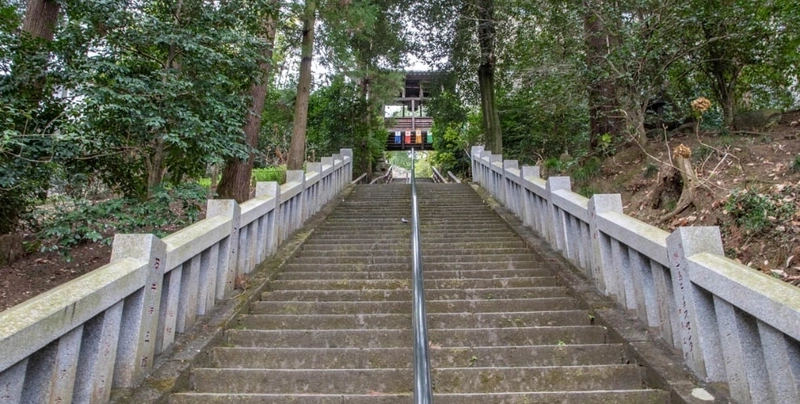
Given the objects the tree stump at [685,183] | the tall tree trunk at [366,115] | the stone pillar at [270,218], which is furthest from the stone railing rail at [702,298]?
the tall tree trunk at [366,115]

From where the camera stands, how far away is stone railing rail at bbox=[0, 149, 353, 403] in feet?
5.90

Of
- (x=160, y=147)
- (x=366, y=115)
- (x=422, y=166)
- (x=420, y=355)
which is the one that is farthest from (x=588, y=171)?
(x=422, y=166)

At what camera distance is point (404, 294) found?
4.14m

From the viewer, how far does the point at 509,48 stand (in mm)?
9820

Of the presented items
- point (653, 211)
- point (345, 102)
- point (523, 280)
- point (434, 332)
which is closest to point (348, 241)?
point (523, 280)

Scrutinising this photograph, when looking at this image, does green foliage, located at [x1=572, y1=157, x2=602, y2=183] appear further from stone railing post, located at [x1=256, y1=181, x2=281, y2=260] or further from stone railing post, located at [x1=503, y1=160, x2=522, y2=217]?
stone railing post, located at [x1=256, y1=181, x2=281, y2=260]

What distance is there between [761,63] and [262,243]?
7.04 m

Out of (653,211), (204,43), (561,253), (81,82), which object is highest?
(204,43)

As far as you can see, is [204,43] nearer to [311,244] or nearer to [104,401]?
[311,244]

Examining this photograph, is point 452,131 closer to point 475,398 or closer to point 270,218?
point 270,218

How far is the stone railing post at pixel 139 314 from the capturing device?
8.04ft

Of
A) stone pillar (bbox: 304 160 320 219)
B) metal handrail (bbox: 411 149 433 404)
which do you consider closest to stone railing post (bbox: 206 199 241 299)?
metal handrail (bbox: 411 149 433 404)

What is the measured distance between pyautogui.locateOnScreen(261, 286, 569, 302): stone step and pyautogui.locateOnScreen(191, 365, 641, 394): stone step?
1354mm

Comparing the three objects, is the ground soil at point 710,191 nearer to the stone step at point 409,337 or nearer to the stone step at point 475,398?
the stone step at point 409,337
